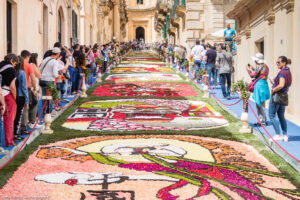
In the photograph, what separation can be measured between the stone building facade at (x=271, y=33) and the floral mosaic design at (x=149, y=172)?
3.54 meters

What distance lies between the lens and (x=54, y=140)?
896 centimetres

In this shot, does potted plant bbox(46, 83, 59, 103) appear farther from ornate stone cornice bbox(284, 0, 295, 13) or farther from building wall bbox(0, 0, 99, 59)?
ornate stone cornice bbox(284, 0, 295, 13)

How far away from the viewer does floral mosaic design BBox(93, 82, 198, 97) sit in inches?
684

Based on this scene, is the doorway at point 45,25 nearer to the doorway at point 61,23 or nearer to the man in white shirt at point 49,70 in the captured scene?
the doorway at point 61,23

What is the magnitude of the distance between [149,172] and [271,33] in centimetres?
845

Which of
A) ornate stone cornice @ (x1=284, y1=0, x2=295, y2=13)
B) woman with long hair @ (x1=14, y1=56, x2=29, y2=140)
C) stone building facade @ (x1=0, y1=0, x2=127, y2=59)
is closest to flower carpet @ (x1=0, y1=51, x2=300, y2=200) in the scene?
woman with long hair @ (x1=14, y1=56, x2=29, y2=140)

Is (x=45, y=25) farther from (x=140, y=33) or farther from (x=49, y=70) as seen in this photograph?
(x=140, y=33)

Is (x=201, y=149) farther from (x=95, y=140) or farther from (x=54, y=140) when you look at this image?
(x=54, y=140)

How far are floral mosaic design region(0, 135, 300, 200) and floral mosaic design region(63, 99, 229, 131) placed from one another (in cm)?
192

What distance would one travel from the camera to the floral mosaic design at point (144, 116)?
35.5ft

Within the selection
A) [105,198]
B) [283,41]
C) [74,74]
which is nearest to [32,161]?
[105,198]

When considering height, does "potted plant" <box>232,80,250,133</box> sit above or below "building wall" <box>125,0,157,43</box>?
below

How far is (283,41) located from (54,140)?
22.9 feet

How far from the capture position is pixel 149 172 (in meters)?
6.54
